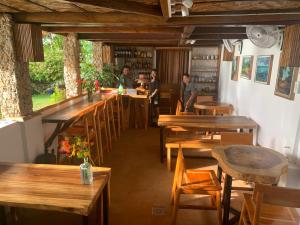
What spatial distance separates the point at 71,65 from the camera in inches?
191

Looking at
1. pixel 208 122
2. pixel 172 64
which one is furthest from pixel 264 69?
pixel 172 64

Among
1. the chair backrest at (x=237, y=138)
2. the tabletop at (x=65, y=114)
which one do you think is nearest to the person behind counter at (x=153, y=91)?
the tabletop at (x=65, y=114)

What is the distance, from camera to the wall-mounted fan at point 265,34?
327 centimetres

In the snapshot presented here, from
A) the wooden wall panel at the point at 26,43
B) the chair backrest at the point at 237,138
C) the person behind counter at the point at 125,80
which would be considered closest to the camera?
the wooden wall panel at the point at 26,43

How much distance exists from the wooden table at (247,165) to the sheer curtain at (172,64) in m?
5.64

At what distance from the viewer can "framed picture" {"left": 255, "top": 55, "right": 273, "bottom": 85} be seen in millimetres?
3705

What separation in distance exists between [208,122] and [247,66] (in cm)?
178

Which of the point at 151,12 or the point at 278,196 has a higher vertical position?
the point at 151,12

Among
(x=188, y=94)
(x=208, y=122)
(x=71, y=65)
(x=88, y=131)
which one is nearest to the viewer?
(x=88, y=131)

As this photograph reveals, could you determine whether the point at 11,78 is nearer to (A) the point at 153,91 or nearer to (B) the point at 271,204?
(B) the point at 271,204

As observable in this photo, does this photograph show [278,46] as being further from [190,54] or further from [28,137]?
[190,54]

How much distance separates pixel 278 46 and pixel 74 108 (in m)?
3.41

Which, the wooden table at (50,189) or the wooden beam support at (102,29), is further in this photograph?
the wooden beam support at (102,29)

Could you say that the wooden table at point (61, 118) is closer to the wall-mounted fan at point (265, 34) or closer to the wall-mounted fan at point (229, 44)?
the wall-mounted fan at point (265, 34)
